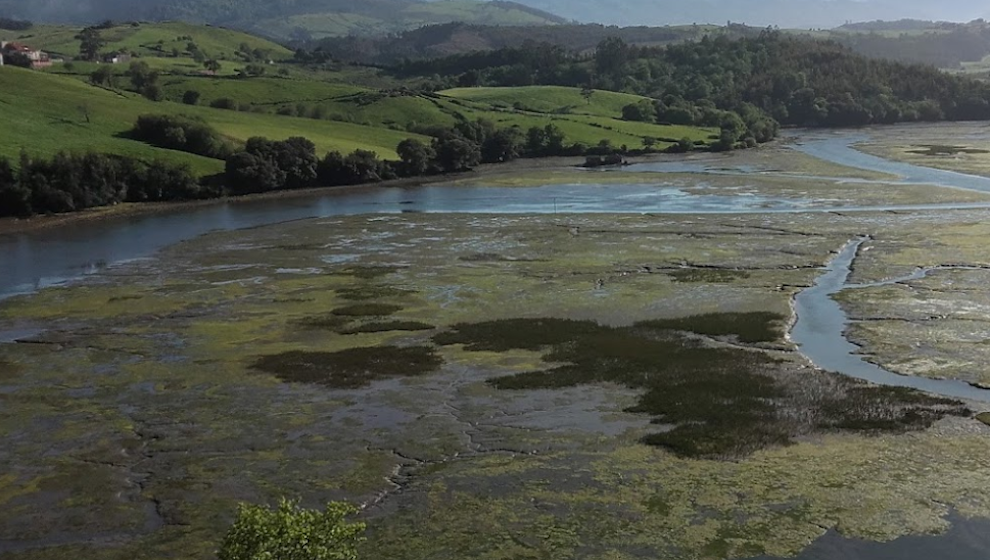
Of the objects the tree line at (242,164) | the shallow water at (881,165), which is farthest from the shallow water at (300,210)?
the shallow water at (881,165)

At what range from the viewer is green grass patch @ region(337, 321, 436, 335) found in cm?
5603

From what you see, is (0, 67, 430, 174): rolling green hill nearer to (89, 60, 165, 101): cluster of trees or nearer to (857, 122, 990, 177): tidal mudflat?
(89, 60, 165, 101): cluster of trees

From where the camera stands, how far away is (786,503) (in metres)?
31.6

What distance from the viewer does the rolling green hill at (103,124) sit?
398 ft

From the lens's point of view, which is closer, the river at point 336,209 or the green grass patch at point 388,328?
the green grass patch at point 388,328

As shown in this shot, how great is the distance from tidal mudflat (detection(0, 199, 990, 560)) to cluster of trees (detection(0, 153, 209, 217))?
129 ft

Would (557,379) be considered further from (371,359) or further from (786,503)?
(786,503)

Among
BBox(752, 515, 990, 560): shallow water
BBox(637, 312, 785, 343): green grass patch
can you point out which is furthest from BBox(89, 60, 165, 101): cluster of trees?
BBox(752, 515, 990, 560): shallow water

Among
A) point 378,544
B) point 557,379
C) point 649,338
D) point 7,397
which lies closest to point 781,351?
point 649,338

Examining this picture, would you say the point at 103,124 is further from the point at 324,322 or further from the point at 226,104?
the point at 324,322

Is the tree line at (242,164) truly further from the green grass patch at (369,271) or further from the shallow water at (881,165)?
the green grass patch at (369,271)

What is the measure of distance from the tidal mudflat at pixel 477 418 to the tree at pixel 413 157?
77846 mm

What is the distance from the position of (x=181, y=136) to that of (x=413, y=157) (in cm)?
3425

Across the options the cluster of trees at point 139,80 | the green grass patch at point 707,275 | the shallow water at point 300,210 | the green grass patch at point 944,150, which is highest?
the cluster of trees at point 139,80
